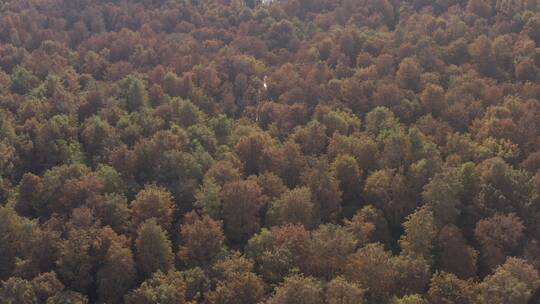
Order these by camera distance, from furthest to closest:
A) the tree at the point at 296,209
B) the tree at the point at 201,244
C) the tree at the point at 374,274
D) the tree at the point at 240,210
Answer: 1. the tree at the point at 240,210
2. the tree at the point at 296,209
3. the tree at the point at 201,244
4. the tree at the point at 374,274

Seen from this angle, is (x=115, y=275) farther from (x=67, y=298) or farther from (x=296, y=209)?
(x=296, y=209)

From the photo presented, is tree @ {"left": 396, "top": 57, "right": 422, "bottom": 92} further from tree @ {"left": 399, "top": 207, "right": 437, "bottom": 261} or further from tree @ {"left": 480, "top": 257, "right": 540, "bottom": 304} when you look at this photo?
tree @ {"left": 480, "top": 257, "right": 540, "bottom": 304}

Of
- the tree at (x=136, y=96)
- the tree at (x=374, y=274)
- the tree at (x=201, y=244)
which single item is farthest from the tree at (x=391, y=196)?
the tree at (x=136, y=96)

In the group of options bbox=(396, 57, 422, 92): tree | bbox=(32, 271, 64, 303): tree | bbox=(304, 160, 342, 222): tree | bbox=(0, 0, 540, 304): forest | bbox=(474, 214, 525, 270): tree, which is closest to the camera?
bbox=(32, 271, 64, 303): tree

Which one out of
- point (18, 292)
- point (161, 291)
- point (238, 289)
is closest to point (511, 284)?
point (238, 289)

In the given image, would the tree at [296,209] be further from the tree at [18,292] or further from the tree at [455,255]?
the tree at [18,292]

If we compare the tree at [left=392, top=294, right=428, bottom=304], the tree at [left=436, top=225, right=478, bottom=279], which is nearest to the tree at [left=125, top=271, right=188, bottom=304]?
the tree at [left=392, top=294, right=428, bottom=304]
